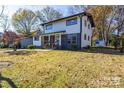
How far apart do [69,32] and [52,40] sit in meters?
3.62

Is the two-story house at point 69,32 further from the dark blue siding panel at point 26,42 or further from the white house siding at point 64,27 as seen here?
the dark blue siding panel at point 26,42

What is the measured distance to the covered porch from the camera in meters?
23.6

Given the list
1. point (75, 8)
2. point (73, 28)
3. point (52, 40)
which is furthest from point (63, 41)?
point (75, 8)

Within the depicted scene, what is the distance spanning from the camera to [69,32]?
2244cm

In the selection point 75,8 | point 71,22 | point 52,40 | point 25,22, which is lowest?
point 52,40

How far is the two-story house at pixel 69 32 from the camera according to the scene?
69.4 ft

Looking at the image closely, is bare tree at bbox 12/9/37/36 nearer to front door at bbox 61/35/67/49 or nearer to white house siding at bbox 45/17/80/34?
white house siding at bbox 45/17/80/34

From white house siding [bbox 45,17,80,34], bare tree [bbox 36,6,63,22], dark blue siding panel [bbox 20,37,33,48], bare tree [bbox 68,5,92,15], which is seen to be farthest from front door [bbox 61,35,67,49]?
bare tree [bbox 36,6,63,22]

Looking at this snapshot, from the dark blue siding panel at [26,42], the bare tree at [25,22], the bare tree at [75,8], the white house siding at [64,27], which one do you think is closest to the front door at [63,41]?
the white house siding at [64,27]

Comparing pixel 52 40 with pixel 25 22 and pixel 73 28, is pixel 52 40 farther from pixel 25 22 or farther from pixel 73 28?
pixel 25 22
